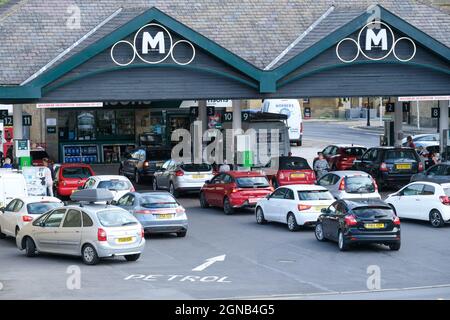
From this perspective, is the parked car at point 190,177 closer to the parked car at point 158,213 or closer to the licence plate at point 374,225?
the parked car at point 158,213

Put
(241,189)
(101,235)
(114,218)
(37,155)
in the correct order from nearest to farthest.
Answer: (101,235)
(114,218)
(241,189)
(37,155)

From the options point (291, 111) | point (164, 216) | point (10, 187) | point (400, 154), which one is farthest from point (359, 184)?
point (291, 111)

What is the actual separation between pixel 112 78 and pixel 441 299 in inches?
814

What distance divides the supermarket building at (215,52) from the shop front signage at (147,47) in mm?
35

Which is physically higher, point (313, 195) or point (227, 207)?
point (313, 195)

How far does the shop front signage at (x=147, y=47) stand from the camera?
38.3 meters

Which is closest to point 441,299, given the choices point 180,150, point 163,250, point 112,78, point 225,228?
point 163,250

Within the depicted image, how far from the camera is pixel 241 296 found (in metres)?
21.0

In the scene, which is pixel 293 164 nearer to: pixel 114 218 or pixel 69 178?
pixel 69 178

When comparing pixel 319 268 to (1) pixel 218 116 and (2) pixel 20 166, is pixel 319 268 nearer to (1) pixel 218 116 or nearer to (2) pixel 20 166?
(2) pixel 20 166

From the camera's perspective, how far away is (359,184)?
35.0 meters

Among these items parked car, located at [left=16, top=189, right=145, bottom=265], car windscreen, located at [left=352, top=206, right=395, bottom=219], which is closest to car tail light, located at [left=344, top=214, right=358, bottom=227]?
car windscreen, located at [left=352, top=206, right=395, bottom=219]

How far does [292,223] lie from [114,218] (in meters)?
7.45

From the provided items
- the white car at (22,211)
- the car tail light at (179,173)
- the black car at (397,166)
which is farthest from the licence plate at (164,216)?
the black car at (397,166)
